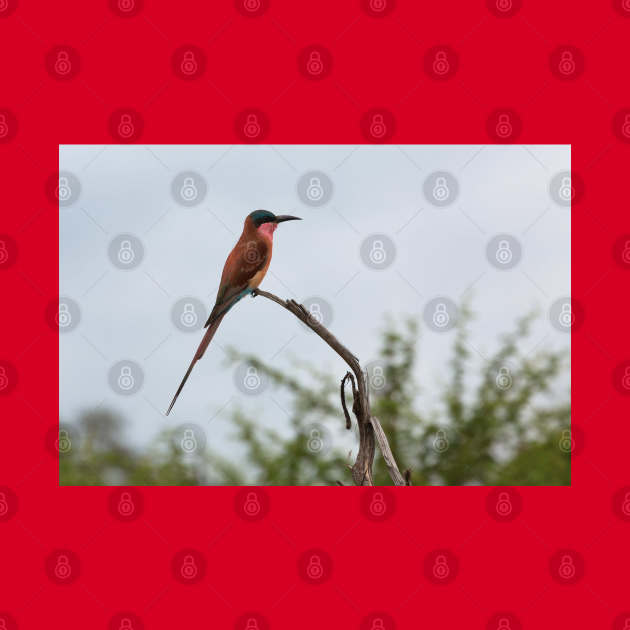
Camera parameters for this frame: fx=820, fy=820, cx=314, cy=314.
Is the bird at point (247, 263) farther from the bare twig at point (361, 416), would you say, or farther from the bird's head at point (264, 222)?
the bare twig at point (361, 416)

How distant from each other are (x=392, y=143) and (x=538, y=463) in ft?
20.3

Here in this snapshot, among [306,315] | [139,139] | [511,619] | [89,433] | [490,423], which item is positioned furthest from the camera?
[89,433]

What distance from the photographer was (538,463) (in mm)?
10375

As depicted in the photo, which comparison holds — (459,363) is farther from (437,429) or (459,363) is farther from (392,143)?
(392,143)

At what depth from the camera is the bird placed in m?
5.93

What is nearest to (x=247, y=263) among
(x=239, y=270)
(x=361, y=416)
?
(x=239, y=270)

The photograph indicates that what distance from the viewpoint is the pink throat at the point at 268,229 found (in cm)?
656

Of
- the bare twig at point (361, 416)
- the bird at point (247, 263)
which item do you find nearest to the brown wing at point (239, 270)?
the bird at point (247, 263)

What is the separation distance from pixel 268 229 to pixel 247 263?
40 cm

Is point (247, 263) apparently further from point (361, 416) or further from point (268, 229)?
point (361, 416)

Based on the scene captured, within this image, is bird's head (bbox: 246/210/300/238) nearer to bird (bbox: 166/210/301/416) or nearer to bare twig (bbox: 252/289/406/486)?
bird (bbox: 166/210/301/416)

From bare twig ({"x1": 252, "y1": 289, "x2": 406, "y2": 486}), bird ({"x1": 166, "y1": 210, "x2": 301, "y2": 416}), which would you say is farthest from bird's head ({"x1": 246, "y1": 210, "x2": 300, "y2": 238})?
bare twig ({"x1": 252, "y1": 289, "x2": 406, "y2": 486})


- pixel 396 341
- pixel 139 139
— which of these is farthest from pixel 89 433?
pixel 139 139

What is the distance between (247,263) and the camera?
6359mm
